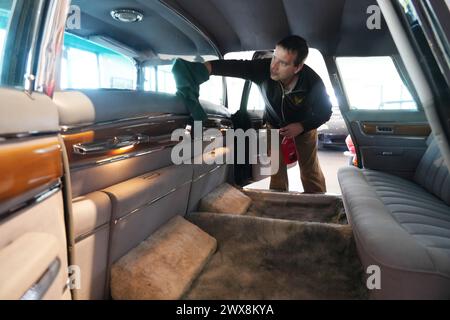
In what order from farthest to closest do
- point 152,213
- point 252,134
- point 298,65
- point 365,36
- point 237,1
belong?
point 252,134 → point 365,36 → point 298,65 → point 237,1 → point 152,213

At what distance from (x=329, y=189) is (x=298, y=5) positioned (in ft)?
7.77

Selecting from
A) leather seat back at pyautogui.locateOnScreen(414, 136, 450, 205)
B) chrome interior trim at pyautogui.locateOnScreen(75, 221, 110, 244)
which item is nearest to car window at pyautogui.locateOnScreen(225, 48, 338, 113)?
leather seat back at pyautogui.locateOnScreen(414, 136, 450, 205)

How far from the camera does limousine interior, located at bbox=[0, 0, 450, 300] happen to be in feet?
2.48

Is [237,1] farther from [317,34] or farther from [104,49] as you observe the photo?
[104,49]

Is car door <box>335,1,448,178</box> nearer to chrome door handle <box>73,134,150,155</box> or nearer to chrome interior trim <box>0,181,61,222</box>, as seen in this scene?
chrome door handle <box>73,134,150,155</box>

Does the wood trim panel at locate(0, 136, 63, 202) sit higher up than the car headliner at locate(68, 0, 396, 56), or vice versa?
the car headliner at locate(68, 0, 396, 56)

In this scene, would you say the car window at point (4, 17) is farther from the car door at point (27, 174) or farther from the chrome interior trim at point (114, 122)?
the chrome interior trim at point (114, 122)

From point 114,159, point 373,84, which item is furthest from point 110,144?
point 373,84

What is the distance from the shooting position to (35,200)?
2.20 ft

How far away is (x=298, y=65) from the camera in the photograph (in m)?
2.33

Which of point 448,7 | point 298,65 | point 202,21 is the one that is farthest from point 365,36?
point 448,7

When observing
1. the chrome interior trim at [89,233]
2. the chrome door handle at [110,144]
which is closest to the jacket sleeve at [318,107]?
the chrome door handle at [110,144]

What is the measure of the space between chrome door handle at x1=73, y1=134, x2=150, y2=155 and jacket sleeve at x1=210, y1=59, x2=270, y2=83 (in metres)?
1.10

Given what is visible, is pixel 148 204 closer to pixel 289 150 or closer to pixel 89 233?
pixel 89 233
